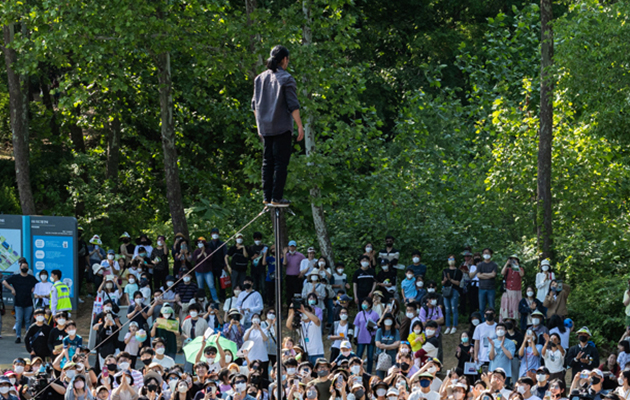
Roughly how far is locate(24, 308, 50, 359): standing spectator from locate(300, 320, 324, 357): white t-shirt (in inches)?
203

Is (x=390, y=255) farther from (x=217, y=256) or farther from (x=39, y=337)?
(x=39, y=337)

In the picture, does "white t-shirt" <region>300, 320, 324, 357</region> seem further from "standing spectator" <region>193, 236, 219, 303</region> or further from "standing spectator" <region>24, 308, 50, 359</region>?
"standing spectator" <region>24, 308, 50, 359</region>

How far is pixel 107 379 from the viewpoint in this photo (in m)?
14.6

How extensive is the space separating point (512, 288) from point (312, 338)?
4685 mm

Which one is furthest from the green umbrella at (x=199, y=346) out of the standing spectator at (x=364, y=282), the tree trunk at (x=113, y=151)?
the tree trunk at (x=113, y=151)

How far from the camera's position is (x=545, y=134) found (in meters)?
19.5

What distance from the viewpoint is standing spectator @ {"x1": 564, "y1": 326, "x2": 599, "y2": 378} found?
14664mm

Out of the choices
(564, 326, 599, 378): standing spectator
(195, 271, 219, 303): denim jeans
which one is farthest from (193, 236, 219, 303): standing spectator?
(564, 326, 599, 378): standing spectator

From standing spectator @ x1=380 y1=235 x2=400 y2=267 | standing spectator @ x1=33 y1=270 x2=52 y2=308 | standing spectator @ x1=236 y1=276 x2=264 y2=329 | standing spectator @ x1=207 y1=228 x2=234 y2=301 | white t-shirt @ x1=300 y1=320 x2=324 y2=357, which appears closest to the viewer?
white t-shirt @ x1=300 y1=320 x2=324 y2=357

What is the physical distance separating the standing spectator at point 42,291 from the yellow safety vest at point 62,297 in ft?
1.38

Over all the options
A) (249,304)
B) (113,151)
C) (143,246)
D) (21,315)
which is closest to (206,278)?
(143,246)

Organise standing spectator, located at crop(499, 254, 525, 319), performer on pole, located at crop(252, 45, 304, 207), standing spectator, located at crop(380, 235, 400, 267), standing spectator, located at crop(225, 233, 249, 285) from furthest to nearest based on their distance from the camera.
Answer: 1. standing spectator, located at crop(225, 233, 249, 285)
2. standing spectator, located at crop(380, 235, 400, 267)
3. standing spectator, located at crop(499, 254, 525, 319)
4. performer on pole, located at crop(252, 45, 304, 207)

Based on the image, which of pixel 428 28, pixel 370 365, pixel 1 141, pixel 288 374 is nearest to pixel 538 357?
pixel 370 365

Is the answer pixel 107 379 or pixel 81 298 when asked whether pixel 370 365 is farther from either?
pixel 81 298
